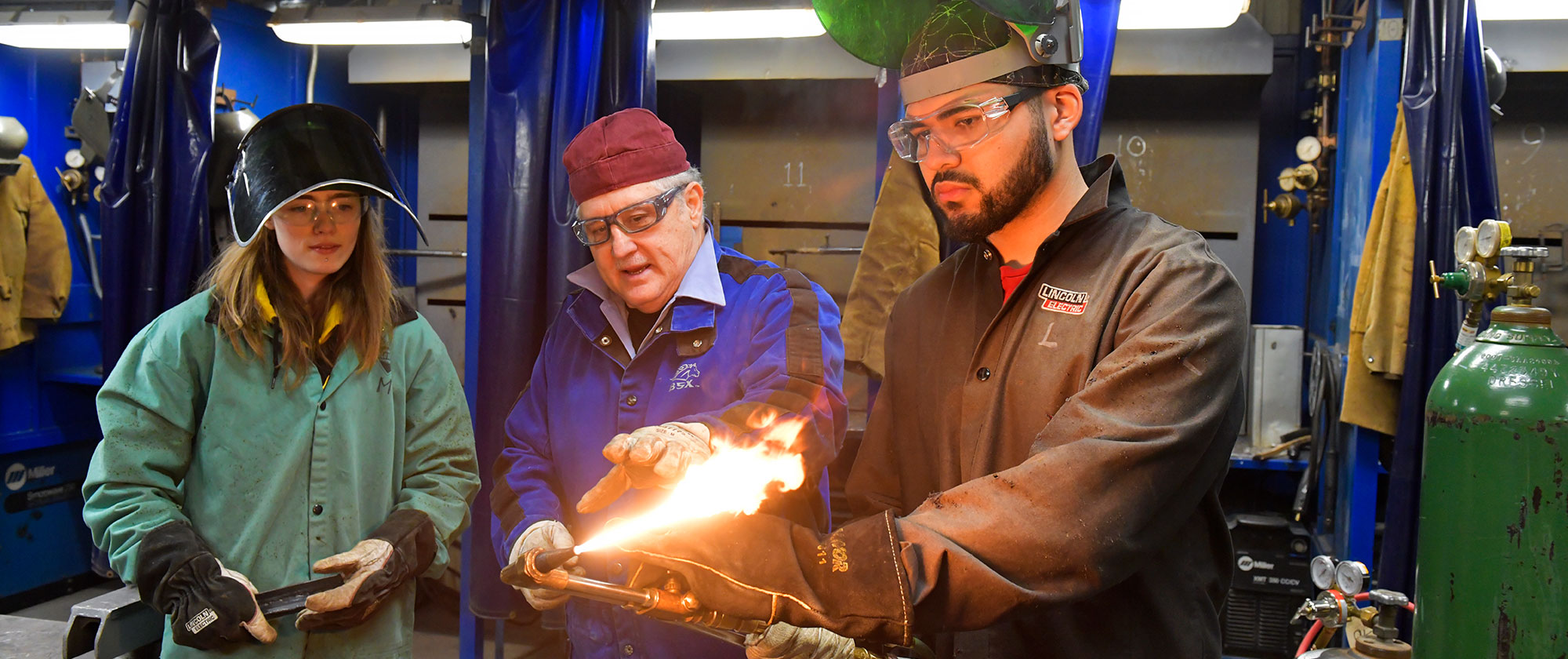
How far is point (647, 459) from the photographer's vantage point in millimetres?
1413

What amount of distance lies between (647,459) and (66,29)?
505cm

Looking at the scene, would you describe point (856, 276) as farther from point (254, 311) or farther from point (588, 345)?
point (254, 311)

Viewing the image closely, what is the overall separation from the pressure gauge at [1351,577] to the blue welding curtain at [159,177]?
174 inches

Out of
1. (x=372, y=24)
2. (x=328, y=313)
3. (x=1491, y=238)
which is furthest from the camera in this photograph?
(x=372, y=24)

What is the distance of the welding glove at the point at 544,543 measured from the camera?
180cm

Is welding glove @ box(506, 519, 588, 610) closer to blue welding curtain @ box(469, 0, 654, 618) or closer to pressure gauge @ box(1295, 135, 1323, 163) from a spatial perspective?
blue welding curtain @ box(469, 0, 654, 618)

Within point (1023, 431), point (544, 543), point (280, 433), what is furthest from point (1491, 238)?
point (280, 433)

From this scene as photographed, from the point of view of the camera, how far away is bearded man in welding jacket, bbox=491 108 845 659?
6.34ft

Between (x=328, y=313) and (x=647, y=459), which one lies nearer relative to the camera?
(x=647, y=459)

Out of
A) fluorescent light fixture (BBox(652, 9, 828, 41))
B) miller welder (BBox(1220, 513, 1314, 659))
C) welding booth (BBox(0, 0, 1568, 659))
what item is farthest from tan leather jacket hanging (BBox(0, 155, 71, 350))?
miller welder (BBox(1220, 513, 1314, 659))

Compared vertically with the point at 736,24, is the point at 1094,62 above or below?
below

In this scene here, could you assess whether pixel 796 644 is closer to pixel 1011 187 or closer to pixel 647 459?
pixel 647 459

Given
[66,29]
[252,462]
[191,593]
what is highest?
[66,29]

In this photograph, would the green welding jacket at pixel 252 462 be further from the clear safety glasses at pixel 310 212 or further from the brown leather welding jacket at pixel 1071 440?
the brown leather welding jacket at pixel 1071 440
